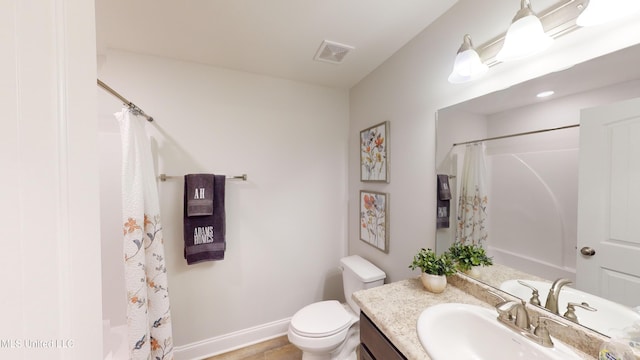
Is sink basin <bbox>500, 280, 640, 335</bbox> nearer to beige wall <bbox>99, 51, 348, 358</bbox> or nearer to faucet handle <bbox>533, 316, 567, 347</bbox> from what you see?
faucet handle <bbox>533, 316, 567, 347</bbox>

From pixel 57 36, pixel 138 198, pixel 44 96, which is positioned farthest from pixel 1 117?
pixel 138 198

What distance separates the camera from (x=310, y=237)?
6.98ft

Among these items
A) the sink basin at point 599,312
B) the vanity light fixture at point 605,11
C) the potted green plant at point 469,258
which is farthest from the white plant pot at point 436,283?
the vanity light fixture at point 605,11

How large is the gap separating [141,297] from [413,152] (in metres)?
1.77

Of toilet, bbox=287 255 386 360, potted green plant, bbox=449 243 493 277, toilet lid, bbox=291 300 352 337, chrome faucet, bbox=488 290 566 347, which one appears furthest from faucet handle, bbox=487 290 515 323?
toilet lid, bbox=291 300 352 337

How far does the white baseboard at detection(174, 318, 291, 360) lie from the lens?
1.72 metres

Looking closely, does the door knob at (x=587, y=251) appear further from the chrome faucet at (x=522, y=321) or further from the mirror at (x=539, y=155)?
the chrome faucet at (x=522, y=321)

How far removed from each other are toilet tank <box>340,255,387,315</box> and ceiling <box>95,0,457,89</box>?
1.61m

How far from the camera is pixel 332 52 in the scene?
5.24ft

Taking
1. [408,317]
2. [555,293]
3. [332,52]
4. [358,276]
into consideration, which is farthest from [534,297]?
[332,52]

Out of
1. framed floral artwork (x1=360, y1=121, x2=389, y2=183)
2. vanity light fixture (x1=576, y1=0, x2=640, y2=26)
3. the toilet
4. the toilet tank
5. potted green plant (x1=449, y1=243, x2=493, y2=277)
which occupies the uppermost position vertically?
vanity light fixture (x1=576, y1=0, x2=640, y2=26)

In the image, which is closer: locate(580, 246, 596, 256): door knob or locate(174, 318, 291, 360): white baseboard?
locate(580, 246, 596, 256): door knob

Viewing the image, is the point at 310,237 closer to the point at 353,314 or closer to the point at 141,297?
the point at 353,314

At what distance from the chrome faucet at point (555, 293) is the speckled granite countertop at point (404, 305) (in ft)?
0.45
